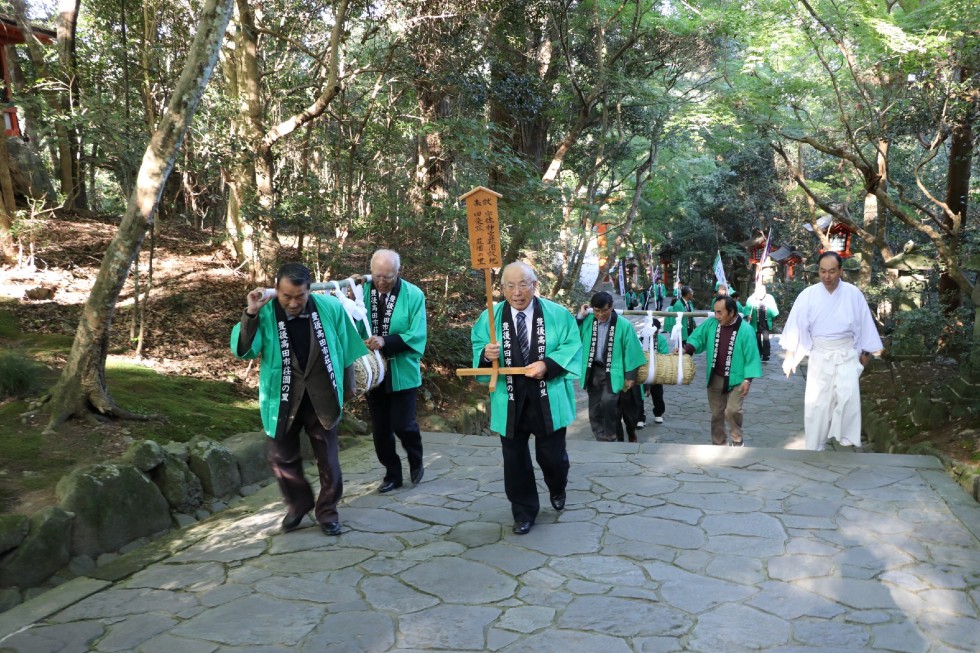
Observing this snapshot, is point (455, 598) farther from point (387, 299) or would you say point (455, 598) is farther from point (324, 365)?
point (387, 299)

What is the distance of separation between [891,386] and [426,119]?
324 inches

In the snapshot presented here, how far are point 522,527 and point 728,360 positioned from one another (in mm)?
4233

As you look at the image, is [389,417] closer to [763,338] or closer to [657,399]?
[657,399]

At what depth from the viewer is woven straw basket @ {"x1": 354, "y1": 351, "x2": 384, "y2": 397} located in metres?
5.71

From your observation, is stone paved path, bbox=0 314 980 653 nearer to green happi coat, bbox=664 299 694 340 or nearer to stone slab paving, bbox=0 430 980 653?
stone slab paving, bbox=0 430 980 653

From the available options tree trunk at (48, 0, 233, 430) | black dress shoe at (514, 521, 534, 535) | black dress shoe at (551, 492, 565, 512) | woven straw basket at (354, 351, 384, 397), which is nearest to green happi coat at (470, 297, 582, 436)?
black dress shoe at (514, 521, 534, 535)

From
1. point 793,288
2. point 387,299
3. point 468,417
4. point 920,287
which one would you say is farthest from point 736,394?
point 793,288

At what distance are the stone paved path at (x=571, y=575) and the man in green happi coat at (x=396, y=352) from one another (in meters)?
0.52

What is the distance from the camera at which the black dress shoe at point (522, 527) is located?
529 cm

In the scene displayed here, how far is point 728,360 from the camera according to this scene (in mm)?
8562

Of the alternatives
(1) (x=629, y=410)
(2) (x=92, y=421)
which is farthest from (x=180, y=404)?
(1) (x=629, y=410)

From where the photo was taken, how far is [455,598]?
427cm

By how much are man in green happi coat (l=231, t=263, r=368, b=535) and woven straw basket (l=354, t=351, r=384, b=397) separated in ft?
1.26

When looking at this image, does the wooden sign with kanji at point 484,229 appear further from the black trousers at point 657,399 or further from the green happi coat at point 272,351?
the black trousers at point 657,399
